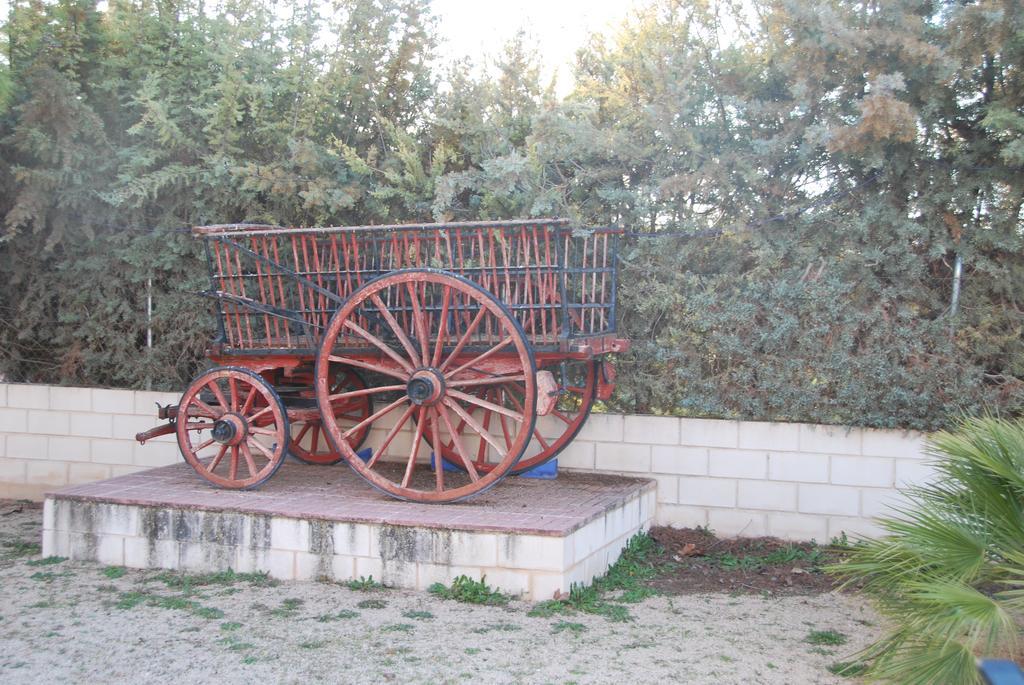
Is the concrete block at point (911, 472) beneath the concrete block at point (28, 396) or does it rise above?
beneath

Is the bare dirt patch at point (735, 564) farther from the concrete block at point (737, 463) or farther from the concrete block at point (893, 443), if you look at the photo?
the concrete block at point (893, 443)

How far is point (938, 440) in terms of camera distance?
13.6ft

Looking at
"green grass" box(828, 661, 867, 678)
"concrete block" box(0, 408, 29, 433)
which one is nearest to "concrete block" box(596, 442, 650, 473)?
"green grass" box(828, 661, 867, 678)

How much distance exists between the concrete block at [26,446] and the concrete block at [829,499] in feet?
19.3

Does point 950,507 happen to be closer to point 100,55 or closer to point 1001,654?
point 1001,654

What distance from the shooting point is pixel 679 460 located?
21.5 ft

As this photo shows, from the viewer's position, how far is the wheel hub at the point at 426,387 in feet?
18.3

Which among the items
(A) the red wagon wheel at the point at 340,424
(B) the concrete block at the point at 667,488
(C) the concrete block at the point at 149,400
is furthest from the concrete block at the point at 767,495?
(C) the concrete block at the point at 149,400

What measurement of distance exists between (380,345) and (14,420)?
3.96 m

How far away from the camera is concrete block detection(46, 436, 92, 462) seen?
7.75m

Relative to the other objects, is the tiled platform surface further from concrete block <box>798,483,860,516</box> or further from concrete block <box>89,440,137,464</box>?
concrete block <box>89,440,137,464</box>

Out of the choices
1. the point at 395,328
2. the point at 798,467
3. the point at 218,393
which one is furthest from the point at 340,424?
the point at 798,467

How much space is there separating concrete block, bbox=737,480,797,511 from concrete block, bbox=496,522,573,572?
5.83ft

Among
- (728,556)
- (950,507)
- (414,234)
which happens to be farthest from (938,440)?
(414,234)
